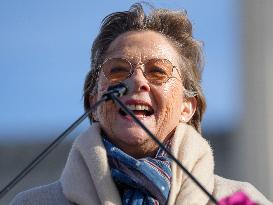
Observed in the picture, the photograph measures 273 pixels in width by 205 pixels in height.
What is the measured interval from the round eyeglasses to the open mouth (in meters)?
0.14

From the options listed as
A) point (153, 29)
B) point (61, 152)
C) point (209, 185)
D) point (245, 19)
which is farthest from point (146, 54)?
point (61, 152)

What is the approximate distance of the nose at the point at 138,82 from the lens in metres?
6.87

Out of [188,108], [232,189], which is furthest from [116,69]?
[232,189]

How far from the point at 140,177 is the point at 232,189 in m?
0.48

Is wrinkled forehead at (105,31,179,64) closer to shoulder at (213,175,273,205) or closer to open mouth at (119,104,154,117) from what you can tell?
open mouth at (119,104,154,117)

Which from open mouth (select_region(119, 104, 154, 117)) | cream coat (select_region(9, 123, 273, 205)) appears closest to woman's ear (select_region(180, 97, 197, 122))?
cream coat (select_region(9, 123, 273, 205))

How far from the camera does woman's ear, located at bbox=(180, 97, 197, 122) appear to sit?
7.22 meters

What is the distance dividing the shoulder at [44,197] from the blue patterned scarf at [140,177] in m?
0.30

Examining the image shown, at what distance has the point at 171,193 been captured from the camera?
6.66m

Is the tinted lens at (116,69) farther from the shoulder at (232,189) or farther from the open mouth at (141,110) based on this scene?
the shoulder at (232,189)

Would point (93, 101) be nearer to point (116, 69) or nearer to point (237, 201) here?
point (116, 69)

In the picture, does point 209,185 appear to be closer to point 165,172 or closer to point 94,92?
point 165,172

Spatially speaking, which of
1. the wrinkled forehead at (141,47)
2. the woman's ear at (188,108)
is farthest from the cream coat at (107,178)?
the wrinkled forehead at (141,47)

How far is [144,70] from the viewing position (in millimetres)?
6973
